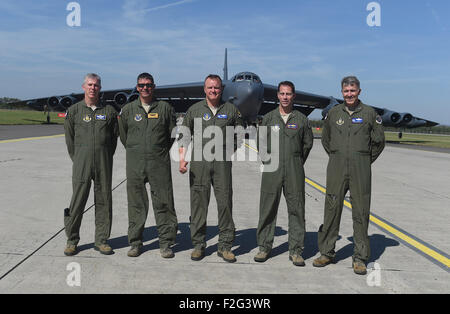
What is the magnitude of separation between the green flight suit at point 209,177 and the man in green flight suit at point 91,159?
996 mm

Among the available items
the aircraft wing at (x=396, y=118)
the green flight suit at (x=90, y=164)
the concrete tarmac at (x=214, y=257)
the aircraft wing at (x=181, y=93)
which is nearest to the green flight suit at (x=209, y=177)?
the concrete tarmac at (x=214, y=257)

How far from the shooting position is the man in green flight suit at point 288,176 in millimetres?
4102

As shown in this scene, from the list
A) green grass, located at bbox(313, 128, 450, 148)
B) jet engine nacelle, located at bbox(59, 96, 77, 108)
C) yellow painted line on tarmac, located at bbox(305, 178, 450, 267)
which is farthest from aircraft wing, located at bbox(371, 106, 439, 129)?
yellow painted line on tarmac, located at bbox(305, 178, 450, 267)

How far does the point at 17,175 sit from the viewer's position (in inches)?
358

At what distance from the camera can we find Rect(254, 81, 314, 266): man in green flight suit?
13.5ft

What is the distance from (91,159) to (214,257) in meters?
1.76

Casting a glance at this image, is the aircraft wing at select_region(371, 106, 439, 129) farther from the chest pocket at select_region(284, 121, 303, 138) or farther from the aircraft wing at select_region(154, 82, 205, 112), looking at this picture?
the chest pocket at select_region(284, 121, 303, 138)

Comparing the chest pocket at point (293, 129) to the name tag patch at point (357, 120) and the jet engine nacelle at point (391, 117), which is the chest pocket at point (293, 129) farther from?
the jet engine nacelle at point (391, 117)

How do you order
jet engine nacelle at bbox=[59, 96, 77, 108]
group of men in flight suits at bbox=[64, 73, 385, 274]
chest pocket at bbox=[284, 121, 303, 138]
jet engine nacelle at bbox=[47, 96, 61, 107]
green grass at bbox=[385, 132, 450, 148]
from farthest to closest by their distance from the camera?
green grass at bbox=[385, 132, 450, 148]
jet engine nacelle at bbox=[47, 96, 61, 107]
jet engine nacelle at bbox=[59, 96, 77, 108]
chest pocket at bbox=[284, 121, 303, 138]
group of men in flight suits at bbox=[64, 73, 385, 274]

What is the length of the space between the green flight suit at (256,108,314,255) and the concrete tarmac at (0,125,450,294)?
1.01ft

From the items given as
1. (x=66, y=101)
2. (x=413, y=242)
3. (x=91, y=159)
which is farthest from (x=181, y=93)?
(x=413, y=242)

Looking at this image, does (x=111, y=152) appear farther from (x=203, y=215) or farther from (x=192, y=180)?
(x=203, y=215)
